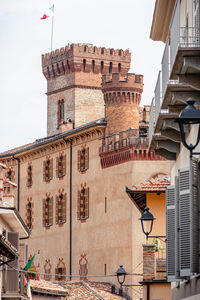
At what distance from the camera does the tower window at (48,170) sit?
6706 cm

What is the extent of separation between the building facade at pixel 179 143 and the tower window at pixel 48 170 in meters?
45.6

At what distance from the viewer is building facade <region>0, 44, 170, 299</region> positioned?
56.8 metres

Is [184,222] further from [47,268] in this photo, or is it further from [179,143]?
[47,268]

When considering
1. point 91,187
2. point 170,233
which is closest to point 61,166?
point 91,187

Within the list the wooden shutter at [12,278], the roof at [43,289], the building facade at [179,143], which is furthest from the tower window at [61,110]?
the building facade at [179,143]

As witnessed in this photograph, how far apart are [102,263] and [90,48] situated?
30560mm

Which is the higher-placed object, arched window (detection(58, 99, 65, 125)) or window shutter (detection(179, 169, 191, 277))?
arched window (detection(58, 99, 65, 125))

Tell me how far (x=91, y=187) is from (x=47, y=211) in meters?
7.13

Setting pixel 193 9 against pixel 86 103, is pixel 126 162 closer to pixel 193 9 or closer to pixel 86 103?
pixel 86 103

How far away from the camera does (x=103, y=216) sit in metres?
59.2

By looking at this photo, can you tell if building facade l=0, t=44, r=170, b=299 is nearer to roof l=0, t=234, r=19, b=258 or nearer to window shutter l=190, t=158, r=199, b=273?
roof l=0, t=234, r=19, b=258

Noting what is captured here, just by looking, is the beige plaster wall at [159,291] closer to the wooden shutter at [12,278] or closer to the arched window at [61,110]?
the wooden shutter at [12,278]

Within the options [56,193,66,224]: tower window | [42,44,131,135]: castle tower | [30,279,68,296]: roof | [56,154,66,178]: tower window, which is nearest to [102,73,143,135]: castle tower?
[56,154,66,178]: tower window

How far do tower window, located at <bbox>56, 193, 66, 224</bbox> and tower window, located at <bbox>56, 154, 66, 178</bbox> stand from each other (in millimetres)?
1467
